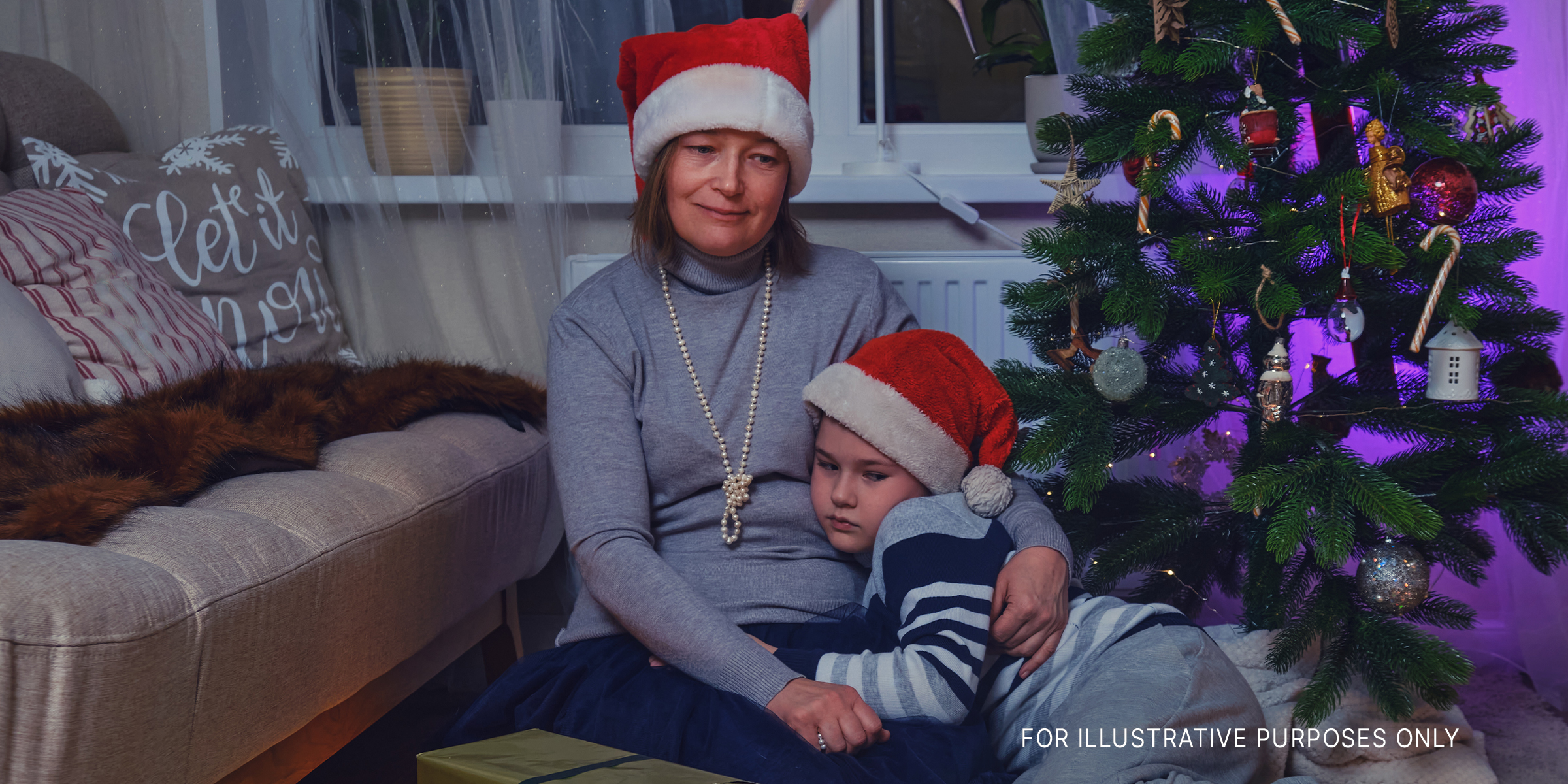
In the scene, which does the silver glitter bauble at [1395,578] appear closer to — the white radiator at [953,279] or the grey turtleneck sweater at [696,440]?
the grey turtleneck sweater at [696,440]

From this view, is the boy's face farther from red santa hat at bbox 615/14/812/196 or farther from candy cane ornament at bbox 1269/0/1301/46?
candy cane ornament at bbox 1269/0/1301/46

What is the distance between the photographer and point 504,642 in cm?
164

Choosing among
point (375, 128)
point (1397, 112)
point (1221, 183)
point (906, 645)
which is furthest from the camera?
point (375, 128)

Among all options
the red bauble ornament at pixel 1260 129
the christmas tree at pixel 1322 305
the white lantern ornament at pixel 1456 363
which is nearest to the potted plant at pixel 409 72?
the christmas tree at pixel 1322 305

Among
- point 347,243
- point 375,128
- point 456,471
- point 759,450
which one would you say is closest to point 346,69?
point 375,128

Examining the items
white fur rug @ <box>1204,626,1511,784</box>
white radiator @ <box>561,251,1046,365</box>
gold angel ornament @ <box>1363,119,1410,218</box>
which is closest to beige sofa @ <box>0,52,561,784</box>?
white radiator @ <box>561,251,1046,365</box>

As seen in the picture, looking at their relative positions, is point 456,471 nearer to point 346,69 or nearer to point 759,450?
point 759,450

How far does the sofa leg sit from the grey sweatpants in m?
0.92

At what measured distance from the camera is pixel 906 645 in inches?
38.0

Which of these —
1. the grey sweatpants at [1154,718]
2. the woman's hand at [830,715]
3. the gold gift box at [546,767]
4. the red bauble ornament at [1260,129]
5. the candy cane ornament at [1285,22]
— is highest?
the candy cane ornament at [1285,22]

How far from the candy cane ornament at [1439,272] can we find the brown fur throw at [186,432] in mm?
1192

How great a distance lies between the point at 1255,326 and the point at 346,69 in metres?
1.53

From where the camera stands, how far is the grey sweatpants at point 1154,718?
0.91 metres

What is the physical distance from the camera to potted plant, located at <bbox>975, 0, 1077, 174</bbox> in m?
1.72
